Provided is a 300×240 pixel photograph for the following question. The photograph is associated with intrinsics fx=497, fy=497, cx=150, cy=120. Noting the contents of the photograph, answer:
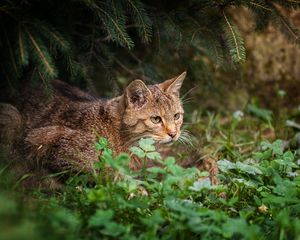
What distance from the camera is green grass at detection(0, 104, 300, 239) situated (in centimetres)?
258

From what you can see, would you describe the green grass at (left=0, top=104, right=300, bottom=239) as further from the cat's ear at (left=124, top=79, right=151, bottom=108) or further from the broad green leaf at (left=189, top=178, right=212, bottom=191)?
the cat's ear at (left=124, top=79, right=151, bottom=108)

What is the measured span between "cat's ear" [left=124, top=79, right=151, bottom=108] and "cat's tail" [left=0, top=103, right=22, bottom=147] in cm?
102

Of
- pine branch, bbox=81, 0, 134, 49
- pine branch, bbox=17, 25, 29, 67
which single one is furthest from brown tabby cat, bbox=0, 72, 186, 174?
pine branch, bbox=17, 25, 29, 67

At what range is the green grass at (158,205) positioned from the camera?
2582 millimetres

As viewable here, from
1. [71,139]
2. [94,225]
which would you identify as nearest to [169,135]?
[71,139]

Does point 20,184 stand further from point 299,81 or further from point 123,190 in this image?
point 299,81

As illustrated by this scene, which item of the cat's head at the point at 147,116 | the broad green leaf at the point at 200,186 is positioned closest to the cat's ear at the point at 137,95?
the cat's head at the point at 147,116

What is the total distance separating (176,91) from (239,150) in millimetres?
1031

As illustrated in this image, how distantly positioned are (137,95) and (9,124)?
1.17 metres

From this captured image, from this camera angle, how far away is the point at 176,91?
4668 millimetres

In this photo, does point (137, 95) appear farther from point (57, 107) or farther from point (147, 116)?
point (57, 107)

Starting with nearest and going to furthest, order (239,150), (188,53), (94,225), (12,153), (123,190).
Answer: (94,225) < (123,190) < (12,153) < (239,150) < (188,53)

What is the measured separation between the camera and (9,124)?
4418mm

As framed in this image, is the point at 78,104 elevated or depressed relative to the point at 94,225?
elevated
